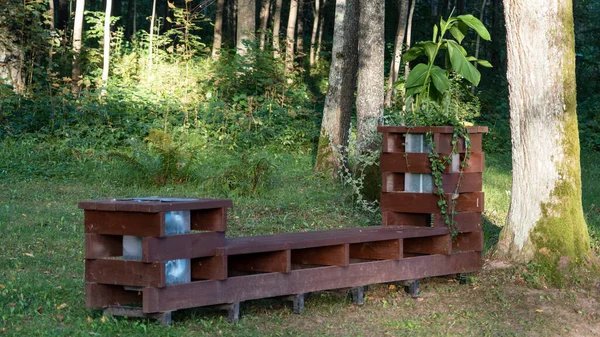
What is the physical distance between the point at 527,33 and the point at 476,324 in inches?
111

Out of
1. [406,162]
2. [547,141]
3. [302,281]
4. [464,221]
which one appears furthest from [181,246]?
[547,141]

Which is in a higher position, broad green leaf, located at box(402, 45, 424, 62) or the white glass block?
broad green leaf, located at box(402, 45, 424, 62)

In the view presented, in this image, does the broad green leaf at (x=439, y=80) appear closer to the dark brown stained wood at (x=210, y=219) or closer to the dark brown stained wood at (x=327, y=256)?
the dark brown stained wood at (x=327, y=256)

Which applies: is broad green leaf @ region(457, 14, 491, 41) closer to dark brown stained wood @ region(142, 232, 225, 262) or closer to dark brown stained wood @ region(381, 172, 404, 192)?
dark brown stained wood @ region(381, 172, 404, 192)

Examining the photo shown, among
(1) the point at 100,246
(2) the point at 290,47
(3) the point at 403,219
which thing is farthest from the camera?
(2) the point at 290,47

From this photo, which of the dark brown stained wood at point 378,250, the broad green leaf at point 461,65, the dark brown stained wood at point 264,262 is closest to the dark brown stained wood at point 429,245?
the dark brown stained wood at point 378,250

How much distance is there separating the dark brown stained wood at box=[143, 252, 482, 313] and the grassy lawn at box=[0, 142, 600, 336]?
190 millimetres

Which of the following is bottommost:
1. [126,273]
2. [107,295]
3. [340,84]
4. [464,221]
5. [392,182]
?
[107,295]

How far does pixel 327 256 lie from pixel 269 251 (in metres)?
0.66

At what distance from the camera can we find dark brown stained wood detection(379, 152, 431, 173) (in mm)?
7391

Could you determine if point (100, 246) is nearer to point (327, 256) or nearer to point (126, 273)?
point (126, 273)

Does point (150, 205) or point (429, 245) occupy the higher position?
point (150, 205)

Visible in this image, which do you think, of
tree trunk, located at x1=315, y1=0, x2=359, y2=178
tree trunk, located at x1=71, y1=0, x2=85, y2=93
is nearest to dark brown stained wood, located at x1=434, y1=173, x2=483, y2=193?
tree trunk, located at x1=315, y1=0, x2=359, y2=178

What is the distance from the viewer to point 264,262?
631 centimetres
